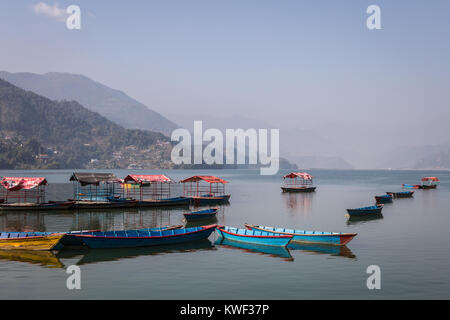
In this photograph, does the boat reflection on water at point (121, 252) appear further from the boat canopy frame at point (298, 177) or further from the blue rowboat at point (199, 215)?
the boat canopy frame at point (298, 177)

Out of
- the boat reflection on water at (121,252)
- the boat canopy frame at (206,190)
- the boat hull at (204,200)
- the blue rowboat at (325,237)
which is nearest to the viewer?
the boat reflection on water at (121,252)

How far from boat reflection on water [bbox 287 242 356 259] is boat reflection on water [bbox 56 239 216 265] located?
692 centimetres

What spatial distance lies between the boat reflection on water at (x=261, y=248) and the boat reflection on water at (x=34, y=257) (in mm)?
13446

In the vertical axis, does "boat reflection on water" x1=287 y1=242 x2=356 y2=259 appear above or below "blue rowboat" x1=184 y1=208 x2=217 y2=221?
below

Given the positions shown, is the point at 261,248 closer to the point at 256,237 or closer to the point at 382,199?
the point at 256,237

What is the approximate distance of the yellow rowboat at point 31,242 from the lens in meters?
30.9

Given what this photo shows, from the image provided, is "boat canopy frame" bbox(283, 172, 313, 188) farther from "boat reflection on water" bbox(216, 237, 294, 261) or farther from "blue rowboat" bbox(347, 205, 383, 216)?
"boat reflection on water" bbox(216, 237, 294, 261)

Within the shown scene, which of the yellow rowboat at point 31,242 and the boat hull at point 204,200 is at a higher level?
the yellow rowboat at point 31,242

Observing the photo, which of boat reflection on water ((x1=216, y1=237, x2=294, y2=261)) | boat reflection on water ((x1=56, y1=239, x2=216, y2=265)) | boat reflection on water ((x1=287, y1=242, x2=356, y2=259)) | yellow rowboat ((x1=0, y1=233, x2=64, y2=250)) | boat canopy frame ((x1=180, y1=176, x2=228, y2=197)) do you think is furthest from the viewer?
boat canopy frame ((x1=180, y1=176, x2=228, y2=197))

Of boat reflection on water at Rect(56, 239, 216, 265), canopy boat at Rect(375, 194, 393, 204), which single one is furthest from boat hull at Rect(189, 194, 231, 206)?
boat reflection on water at Rect(56, 239, 216, 265)

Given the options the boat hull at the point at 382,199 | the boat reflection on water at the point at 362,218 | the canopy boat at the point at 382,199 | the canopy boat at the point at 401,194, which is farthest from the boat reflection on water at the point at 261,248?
the canopy boat at the point at 401,194

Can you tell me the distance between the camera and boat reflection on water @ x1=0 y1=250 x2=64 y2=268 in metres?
28.8

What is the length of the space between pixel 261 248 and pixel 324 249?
16.8 ft
